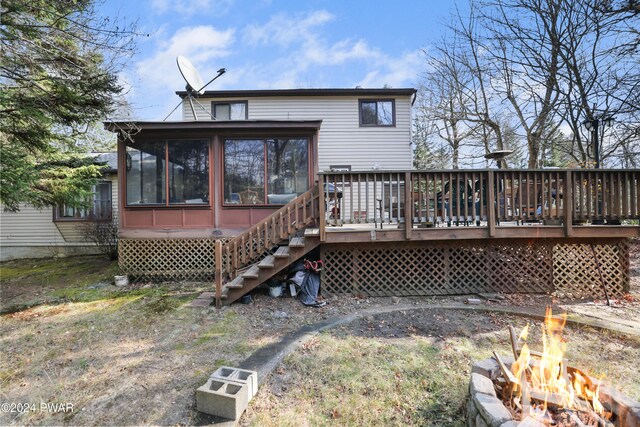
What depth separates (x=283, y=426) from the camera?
2.44 m

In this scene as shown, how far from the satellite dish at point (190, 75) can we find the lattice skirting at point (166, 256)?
429 centimetres

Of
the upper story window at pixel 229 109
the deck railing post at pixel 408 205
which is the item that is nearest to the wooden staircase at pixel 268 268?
the deck railing post at pixel 408 205

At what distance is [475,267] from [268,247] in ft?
13.6

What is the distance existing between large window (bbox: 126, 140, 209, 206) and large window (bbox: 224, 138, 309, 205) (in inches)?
22.8

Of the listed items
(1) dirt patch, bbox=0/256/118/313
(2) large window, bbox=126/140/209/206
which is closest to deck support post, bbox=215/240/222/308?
(2) large window, bbox=126/140/209/206

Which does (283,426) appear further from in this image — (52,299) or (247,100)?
(247,100)

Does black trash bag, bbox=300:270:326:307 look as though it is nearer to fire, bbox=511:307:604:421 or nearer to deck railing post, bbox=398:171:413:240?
deck railing post, bbox=398:171:413:240

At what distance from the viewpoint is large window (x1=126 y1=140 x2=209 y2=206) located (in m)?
7.16

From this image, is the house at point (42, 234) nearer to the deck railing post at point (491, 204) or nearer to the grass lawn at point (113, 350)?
the grass lawn at point (113, 350)

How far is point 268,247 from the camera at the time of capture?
5.68m

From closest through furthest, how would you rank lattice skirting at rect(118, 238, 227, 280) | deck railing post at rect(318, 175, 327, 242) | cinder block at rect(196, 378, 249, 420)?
cinder block at rect(196, 378, 249, 420) < deck railing post at rect(318, 175, 327, 242) < lattice skirting at rect(118, 238, 227, 280)

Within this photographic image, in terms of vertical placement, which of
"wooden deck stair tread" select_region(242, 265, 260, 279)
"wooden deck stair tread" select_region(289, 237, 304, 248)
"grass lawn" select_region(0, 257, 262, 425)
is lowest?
"grass lawn" select_region(0, 257, 262, 425)

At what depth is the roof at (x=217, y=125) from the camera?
22.0 ft

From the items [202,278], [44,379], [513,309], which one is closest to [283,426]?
[44,379]
